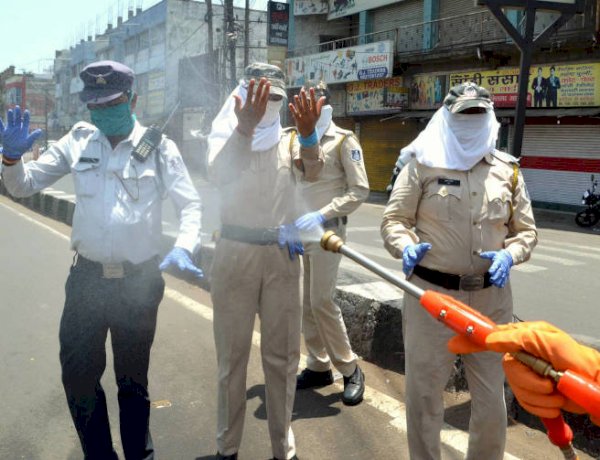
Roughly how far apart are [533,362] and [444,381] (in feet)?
3.96

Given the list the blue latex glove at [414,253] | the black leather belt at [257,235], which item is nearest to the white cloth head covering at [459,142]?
the blue latex glove at [414,253]

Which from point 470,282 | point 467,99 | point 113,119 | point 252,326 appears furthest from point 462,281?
point 113,119

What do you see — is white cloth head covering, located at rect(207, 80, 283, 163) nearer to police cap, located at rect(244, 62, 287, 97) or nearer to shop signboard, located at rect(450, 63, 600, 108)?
police cap, located at rect(244, 62, 287, 97)

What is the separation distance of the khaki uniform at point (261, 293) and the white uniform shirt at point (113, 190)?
0.73 feet

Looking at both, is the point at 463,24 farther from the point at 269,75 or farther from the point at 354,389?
the point at 269,75

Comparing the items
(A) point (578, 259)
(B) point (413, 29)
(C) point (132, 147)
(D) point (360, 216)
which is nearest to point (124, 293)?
(C) point (132, 147)

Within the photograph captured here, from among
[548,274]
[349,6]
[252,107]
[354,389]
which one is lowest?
[548,274]

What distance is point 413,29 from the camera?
2248cm

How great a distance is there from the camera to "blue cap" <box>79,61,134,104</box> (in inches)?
119

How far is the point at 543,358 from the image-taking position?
1864 millimetres

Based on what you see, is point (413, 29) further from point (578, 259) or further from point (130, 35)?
point (130, 35)

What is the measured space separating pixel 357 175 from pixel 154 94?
41823 mm

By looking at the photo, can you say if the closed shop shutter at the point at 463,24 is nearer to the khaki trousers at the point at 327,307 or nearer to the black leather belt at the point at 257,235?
the khaki trousers at the point at 327,307

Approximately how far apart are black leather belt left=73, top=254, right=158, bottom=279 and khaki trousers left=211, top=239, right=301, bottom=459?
405 mm
